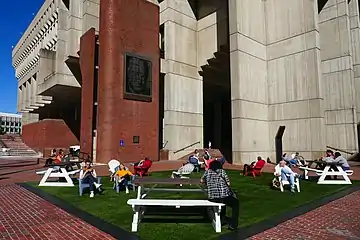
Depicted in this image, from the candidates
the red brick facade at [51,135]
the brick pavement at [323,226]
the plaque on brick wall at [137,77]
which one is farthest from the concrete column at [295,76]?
the red brick facade at [51,135]

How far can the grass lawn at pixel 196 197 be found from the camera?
17.3 ft

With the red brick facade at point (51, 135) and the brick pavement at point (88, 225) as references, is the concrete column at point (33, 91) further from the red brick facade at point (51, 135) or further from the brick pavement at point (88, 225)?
the brick pavement at point (88, 225)

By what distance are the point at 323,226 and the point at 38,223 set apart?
5804 mm

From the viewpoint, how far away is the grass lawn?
5.26m

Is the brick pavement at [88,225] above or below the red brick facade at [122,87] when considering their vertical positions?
below

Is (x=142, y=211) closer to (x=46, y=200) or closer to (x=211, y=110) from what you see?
(x=46, y=200)

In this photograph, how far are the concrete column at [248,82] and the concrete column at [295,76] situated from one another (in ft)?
2.55

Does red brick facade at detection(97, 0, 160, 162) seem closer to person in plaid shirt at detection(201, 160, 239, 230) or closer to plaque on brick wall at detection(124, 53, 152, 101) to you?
plaque on brick wall at detection(124, 53, 152, 101)

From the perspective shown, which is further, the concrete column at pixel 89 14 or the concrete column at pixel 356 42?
the concrete column at pixel 89 14

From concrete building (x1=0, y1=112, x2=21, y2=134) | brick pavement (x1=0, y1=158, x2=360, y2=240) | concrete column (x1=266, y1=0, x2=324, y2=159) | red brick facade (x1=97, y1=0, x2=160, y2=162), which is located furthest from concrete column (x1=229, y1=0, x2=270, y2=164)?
concrete building (x1=0, y1=112, x2=21, y2=134)

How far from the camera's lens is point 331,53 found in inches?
910

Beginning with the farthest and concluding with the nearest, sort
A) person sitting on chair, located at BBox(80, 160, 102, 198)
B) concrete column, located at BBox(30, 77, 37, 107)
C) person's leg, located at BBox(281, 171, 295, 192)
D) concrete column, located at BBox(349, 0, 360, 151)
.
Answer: concrete column, located at BBox(30, 77, 37, 107), concrete column, located at BBox(349, 0, 360, 151), person's leg, located at BBox(281, 171, 295, 192), person sitting on chair, located at BBox(80, 160, 102, 198)

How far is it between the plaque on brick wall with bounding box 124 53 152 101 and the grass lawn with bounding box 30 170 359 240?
11.2 meters

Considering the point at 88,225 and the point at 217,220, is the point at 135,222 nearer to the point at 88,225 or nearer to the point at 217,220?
the point at 88,225
